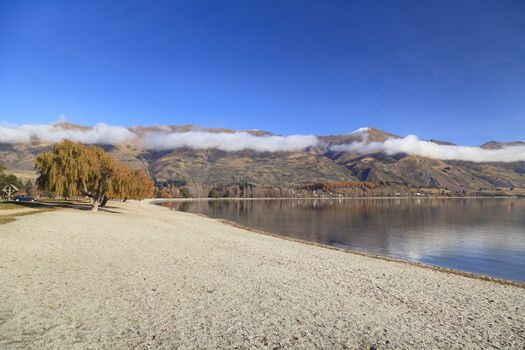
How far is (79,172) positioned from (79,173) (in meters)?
0.15

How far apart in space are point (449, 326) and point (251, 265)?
40.4 ft

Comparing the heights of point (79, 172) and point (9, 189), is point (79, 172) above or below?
above

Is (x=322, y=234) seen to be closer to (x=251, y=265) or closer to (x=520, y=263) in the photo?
(x=520, y=263)

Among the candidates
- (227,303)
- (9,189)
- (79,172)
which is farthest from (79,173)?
(227,303)

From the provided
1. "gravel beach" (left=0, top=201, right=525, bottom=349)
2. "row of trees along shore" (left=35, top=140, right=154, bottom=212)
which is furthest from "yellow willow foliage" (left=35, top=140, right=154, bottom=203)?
"gravel beach" (left=0, top=201, right=525, bottom=349)

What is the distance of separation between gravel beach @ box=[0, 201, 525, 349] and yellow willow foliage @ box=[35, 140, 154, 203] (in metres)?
27.0

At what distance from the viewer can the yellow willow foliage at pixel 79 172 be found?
166ft

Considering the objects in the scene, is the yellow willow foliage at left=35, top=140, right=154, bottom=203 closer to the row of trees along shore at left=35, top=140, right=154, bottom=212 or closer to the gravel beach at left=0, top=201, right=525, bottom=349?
the row of trees along shore at left=35, top=140, right=154, bottom=212

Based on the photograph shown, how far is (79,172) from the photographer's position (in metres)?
51.5

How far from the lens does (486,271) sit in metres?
31.9

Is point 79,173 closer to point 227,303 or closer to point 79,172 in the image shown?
point 79,172

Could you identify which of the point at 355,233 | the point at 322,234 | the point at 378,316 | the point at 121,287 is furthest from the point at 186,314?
the point at 355,233

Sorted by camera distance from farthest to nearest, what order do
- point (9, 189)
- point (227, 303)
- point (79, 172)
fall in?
point (9, 189), point (79, 172), point (227, 303)

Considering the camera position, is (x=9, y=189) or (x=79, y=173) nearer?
(x=79, y=173)
